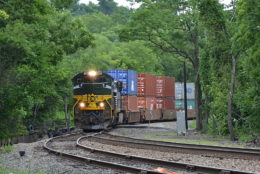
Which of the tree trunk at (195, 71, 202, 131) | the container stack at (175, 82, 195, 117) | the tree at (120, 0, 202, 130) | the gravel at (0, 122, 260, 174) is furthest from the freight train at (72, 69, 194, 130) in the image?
the gravel at (0, 122, 260, 174)

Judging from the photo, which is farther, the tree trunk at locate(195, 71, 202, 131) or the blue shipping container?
the blue shipping container

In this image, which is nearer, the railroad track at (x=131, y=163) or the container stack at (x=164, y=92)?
the railroad track at (x=131, y=163)

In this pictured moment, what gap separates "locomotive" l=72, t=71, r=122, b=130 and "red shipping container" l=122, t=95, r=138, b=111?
5744mm

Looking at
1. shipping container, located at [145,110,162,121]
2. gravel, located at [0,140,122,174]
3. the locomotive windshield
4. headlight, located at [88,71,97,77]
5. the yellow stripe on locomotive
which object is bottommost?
gravel, located at [0,140,122,174]

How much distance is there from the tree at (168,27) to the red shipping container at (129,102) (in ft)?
14.5

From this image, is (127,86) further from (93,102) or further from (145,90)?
(93,102)

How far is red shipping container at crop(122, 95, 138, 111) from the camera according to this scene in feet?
103

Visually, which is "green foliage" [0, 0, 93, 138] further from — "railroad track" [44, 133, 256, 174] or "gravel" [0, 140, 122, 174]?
"railroad track" [44, 133, 256, 174]

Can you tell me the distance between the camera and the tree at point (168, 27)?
94.9ft

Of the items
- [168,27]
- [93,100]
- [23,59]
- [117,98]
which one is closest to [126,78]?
[117,98]

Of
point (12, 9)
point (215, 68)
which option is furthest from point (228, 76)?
point (12, 9)

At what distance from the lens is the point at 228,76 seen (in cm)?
2512

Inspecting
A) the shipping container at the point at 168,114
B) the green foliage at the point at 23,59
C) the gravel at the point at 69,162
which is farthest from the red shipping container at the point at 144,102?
the gravel at the point at 69,162

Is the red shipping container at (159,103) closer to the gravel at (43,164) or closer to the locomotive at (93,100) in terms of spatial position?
the locomotive at (93,100)
